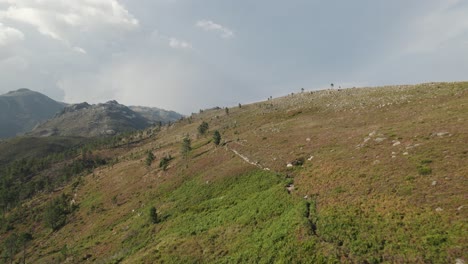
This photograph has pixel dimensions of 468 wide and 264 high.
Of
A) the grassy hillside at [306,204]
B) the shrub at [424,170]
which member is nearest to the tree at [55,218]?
the grassy hillside at [306,204]

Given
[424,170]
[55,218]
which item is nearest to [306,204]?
[424,170]

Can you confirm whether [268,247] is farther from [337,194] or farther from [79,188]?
[79,188]

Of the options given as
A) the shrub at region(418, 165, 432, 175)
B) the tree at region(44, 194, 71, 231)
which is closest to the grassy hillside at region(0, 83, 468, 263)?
the shrub at region(418, 165, 432, 175)

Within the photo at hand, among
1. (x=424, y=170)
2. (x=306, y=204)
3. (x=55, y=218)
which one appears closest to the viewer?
(x=424, y=170)

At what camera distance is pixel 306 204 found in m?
33.8

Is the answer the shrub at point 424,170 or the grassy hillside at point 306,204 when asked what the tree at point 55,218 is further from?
the shrub at point 424,170

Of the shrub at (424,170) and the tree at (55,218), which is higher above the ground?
the shrub at (424,170)

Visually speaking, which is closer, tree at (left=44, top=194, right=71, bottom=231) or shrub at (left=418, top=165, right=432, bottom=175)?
shrub at (left=418, top=165, right=432, bottom=175)

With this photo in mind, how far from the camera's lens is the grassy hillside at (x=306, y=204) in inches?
978

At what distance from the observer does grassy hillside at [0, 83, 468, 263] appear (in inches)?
978

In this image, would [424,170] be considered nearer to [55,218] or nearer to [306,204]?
[306,204]

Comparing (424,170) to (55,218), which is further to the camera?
(55,218)

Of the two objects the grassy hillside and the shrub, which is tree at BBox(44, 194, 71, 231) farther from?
the shrub

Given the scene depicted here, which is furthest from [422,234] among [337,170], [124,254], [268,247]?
[124,254]
